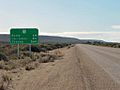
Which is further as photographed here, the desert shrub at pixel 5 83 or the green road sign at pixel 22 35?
the green road sign at pixel 22 35

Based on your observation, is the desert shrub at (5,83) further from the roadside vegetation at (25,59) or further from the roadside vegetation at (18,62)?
the roadside vegetation at (25,59)

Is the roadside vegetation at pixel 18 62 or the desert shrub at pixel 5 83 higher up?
the desert shrub at pixel 5 83

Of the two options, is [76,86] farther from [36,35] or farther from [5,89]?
[36,35]

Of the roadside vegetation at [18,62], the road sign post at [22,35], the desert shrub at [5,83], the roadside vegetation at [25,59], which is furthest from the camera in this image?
the road sign post at [22,35]

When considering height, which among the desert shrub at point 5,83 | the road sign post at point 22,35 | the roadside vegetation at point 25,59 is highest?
the road sign post at point 22,35

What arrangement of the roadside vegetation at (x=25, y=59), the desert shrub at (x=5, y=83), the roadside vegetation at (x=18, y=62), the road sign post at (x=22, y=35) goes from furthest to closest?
the road sign post at (x=22, y=35), the roadside vegetation at (x=25, y=59), the roadside vegetation at (x=18, y=62), the desert shrub at (x=5, y=83)

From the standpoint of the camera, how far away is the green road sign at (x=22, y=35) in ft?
124

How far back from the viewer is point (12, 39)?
124ft

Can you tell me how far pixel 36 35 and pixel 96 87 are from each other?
82.4 ft

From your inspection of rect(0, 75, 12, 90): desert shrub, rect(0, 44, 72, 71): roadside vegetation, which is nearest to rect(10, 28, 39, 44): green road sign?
rect(0, 44, 72, 71): roadside vegetation

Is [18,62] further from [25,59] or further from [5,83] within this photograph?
[5,83]

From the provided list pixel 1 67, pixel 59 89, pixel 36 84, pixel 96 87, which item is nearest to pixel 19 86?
pixel 36 84

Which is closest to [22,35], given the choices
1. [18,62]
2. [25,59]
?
[25,59]

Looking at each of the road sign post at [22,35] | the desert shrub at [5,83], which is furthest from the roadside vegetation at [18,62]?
the road sign post at [22,35]
